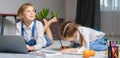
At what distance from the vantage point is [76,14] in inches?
215

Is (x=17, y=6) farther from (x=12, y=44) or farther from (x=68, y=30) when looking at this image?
(x=12, y=44)

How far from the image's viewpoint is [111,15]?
5.39 m

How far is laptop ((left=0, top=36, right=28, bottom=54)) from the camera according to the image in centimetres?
178

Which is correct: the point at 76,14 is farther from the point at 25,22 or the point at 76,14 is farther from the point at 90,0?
the point at 25,22

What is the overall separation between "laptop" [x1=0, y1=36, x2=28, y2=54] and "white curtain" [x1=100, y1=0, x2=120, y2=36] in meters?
3.74

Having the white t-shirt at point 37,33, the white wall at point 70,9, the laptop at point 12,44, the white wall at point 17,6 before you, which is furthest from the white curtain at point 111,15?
the laptop at point 12,44

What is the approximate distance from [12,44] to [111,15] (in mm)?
3858

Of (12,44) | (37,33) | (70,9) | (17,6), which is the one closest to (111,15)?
(70,9)

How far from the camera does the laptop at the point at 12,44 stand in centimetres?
178

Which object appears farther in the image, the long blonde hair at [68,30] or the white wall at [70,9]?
the white wall at [70,9]

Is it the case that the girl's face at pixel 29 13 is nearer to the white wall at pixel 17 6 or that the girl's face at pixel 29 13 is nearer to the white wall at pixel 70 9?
the white wall at pixel 17 6

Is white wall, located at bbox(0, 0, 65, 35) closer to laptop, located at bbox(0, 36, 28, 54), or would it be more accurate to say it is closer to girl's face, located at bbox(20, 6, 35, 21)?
girl's face, located at bbox(20, 6, 35, 21)

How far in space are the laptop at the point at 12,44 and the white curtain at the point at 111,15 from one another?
3745 mm

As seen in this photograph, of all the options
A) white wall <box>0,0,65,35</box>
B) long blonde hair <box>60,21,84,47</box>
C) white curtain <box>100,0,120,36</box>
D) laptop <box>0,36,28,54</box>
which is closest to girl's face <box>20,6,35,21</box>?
long blonde hair <box>60,21,84,47</box>
